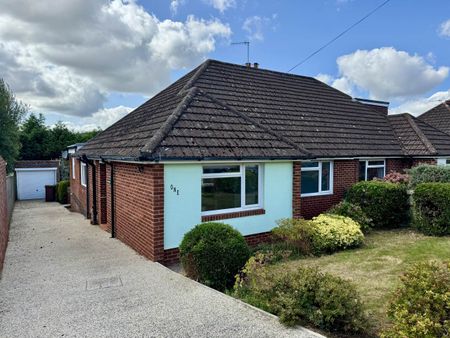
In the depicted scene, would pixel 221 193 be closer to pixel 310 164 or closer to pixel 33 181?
pixel 310 164

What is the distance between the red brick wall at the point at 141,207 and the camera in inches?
301

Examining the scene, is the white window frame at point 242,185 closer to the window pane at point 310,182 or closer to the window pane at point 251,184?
the window pane at point 251,184

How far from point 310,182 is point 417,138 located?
700cm

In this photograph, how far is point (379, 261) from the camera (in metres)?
7.65

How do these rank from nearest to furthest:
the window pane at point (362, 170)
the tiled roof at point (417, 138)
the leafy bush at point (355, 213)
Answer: the leafy bush at point (355, 213) → the window pane at point (362, 170) → the tiled roof at point (417, 138)

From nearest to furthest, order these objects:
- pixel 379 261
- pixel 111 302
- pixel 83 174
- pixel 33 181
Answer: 1. pixel 111 302
2. pixel 379 261
3. pixel 83 174
4. pixel 33 181

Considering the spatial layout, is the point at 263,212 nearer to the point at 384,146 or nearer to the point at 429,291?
the point at 429,291

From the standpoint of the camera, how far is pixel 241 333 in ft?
14.3

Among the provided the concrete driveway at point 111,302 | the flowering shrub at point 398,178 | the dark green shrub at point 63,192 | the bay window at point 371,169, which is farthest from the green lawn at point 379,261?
the dark green shrub at point 63,192

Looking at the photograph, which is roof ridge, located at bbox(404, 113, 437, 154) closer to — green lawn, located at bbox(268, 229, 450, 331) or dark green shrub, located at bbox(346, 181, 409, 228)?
dark green shrub, located at bbox(346, 181, 409, 228)

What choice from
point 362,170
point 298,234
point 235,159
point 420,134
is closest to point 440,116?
point 420,134

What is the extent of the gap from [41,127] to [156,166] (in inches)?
1451

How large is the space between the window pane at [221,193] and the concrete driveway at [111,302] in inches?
82.7

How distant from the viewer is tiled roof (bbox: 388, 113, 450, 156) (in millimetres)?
14656
